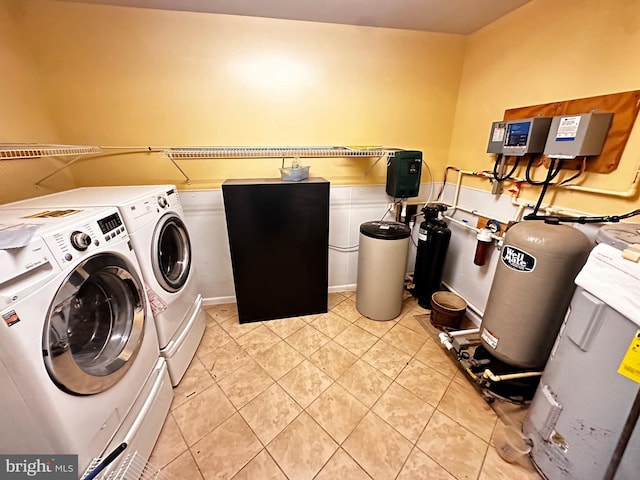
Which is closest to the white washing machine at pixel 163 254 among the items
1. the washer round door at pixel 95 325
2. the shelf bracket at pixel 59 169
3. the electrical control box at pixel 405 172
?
the washer round door at pixel 95 325

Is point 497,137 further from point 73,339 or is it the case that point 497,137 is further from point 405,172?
point 73,339

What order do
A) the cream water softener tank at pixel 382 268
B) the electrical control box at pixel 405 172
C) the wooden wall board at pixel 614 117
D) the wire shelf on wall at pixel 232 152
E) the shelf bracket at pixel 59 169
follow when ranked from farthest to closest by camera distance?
the electrical control box at pixel 405 172 < the cream water softener tank at pixel 382 268 < the wire shelf on wall at pixel 232 152 < the shelf bracket at pixel 59 169 < the wooden wall board at pixel 614 117

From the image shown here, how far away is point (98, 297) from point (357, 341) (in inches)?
64.4

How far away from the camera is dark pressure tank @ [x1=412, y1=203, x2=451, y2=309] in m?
2.16

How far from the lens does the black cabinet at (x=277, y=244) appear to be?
182cm

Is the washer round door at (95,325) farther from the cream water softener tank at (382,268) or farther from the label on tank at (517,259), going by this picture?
the label on tank at (517,259)

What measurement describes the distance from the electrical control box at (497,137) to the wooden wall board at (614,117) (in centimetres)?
27

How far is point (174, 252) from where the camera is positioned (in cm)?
175

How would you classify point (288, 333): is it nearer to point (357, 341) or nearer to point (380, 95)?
point (357, 341)

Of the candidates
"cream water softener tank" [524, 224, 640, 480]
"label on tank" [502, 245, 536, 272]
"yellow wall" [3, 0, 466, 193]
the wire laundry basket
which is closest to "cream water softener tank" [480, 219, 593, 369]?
"label on tank" [502, 245, 536, 272]

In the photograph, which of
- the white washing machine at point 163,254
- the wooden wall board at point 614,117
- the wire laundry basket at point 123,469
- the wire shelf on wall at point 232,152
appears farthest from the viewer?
the wire shelf on wall at point 232,152

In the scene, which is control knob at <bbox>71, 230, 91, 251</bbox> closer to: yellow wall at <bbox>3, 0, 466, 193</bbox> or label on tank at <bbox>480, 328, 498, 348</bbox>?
yellow wall at <bbox>3, 0, 466, 193</bbox>

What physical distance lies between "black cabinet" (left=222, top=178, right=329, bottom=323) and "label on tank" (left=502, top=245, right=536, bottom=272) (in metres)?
1.15

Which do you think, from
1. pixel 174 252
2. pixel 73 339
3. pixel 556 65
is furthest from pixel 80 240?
pixel 556 65
